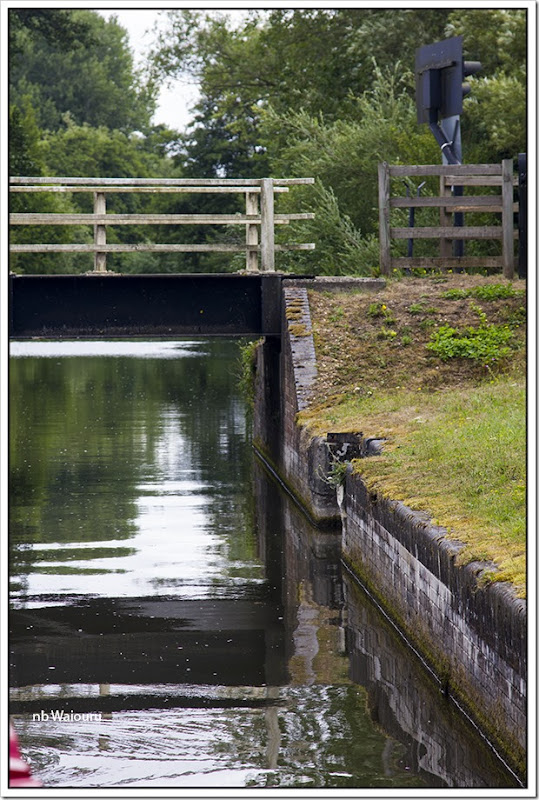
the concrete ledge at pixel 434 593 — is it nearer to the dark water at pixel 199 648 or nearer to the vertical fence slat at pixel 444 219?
the dark water at pixel 199 648

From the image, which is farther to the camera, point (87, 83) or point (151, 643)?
point (87, 83)

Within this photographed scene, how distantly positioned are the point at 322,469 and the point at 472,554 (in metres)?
6.44

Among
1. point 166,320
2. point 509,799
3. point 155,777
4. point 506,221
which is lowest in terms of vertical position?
point 155,777

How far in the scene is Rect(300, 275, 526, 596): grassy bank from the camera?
31.0ft

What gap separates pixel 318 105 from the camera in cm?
3531

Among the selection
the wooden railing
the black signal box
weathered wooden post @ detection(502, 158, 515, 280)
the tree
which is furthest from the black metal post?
the tree

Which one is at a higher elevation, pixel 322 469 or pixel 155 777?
pixel 322 469

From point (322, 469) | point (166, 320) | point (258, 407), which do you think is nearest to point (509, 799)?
point (322, 469)

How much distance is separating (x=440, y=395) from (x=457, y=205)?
4.61m

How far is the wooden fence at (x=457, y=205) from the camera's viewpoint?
755 inches

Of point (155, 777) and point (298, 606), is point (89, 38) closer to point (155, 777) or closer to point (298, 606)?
point (298, 606)

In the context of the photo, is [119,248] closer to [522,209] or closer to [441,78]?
[441,78]

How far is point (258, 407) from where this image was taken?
22094mm

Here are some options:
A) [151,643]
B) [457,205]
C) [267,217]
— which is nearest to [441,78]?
[457,205]
